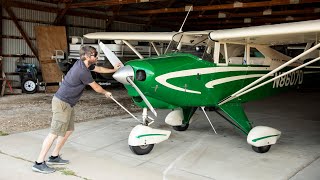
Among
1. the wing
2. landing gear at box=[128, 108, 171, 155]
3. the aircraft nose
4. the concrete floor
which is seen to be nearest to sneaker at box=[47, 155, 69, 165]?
the concrete floor

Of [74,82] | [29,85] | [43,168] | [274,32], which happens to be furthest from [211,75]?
[29,85]

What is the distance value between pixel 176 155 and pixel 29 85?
918 cm

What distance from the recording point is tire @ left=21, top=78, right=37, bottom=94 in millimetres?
12805

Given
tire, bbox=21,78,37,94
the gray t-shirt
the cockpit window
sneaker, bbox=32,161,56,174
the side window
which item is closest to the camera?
sneaker, bbox=32,161,56,174

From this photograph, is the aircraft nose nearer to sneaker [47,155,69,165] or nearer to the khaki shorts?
the khaki shorts

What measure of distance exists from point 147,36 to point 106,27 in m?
10.4

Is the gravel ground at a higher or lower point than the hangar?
lower

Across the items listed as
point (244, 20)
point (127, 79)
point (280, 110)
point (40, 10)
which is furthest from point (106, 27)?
point (127, 79)

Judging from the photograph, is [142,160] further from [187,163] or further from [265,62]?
[265,62]

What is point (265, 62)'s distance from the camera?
6.77 metres

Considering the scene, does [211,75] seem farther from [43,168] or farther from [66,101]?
[43,168]

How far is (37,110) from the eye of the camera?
356 inches

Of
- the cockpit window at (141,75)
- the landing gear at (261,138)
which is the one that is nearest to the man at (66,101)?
the cockpit window at (141,75)

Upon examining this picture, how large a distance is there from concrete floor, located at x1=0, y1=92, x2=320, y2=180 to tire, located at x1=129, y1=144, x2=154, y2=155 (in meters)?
0.08
